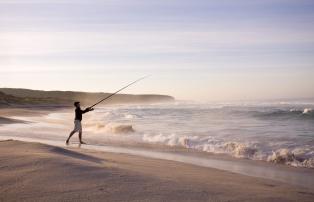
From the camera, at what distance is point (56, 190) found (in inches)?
204

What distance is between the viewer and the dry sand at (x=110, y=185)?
5082mm

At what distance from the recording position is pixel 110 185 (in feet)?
18.2

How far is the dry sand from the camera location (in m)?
5.08

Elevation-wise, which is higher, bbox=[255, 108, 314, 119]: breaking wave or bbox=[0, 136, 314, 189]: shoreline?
bbox=[255, 108, 314, 119]: breaking wave

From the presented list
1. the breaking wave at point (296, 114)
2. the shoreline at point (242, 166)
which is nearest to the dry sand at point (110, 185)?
the shoreline at point (242, 166)

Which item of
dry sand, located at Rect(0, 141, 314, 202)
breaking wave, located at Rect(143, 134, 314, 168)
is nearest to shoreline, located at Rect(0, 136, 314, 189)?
breaking wave, located at Rect(143, 134, 314, 168)

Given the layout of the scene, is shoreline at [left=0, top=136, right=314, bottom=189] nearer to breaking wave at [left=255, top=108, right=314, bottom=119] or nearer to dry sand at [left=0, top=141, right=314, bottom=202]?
dry sand at [left=0, top=141, right=314, bottom=202]

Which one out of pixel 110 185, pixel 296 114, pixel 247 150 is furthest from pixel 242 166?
pixel 296 114

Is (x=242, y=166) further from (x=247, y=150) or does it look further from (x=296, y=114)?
(x=296, y=114)

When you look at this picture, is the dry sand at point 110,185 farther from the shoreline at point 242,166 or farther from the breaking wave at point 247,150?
the breaking wave at point 247,150

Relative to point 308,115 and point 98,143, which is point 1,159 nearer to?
point 98,143

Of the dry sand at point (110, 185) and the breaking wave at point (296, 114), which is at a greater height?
the breaking wave at point (296, 114)

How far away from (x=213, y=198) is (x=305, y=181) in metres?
3.26

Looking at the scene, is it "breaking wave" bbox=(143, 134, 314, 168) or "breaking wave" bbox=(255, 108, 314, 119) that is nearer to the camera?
"breaking wave" bbox=(143, 134, 314, 168)
